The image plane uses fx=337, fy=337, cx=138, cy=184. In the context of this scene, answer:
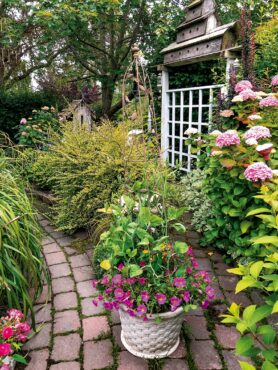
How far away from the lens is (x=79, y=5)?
5.09m

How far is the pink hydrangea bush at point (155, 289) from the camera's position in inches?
63.2

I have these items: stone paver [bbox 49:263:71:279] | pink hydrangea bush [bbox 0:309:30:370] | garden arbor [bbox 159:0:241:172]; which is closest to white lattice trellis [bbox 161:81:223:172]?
garden arbor [bbox 159:0:241:172]

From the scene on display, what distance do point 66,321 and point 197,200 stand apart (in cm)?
185

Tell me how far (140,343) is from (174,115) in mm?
3827

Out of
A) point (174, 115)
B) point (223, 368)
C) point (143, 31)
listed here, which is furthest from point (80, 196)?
point (143, 31)

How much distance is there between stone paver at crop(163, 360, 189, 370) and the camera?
1662 mm

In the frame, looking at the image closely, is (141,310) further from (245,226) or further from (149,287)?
(245,226)

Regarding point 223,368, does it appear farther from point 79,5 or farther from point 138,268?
point 79,5

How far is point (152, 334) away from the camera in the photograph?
65.4 inches

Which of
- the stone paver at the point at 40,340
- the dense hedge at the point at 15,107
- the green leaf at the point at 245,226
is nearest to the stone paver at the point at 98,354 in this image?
the stone paver at the point at 40,340

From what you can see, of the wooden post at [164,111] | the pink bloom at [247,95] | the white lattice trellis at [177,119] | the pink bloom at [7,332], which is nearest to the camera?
the pink bloom at [7,332]

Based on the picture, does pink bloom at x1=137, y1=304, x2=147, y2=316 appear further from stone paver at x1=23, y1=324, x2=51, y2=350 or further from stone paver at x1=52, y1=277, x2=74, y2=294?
stone paver at x1=52, y1=277, x2=74, y2=294

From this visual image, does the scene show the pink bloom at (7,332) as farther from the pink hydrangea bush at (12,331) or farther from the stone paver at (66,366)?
the stone paver at (66,366)

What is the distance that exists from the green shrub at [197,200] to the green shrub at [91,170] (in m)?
0.67
